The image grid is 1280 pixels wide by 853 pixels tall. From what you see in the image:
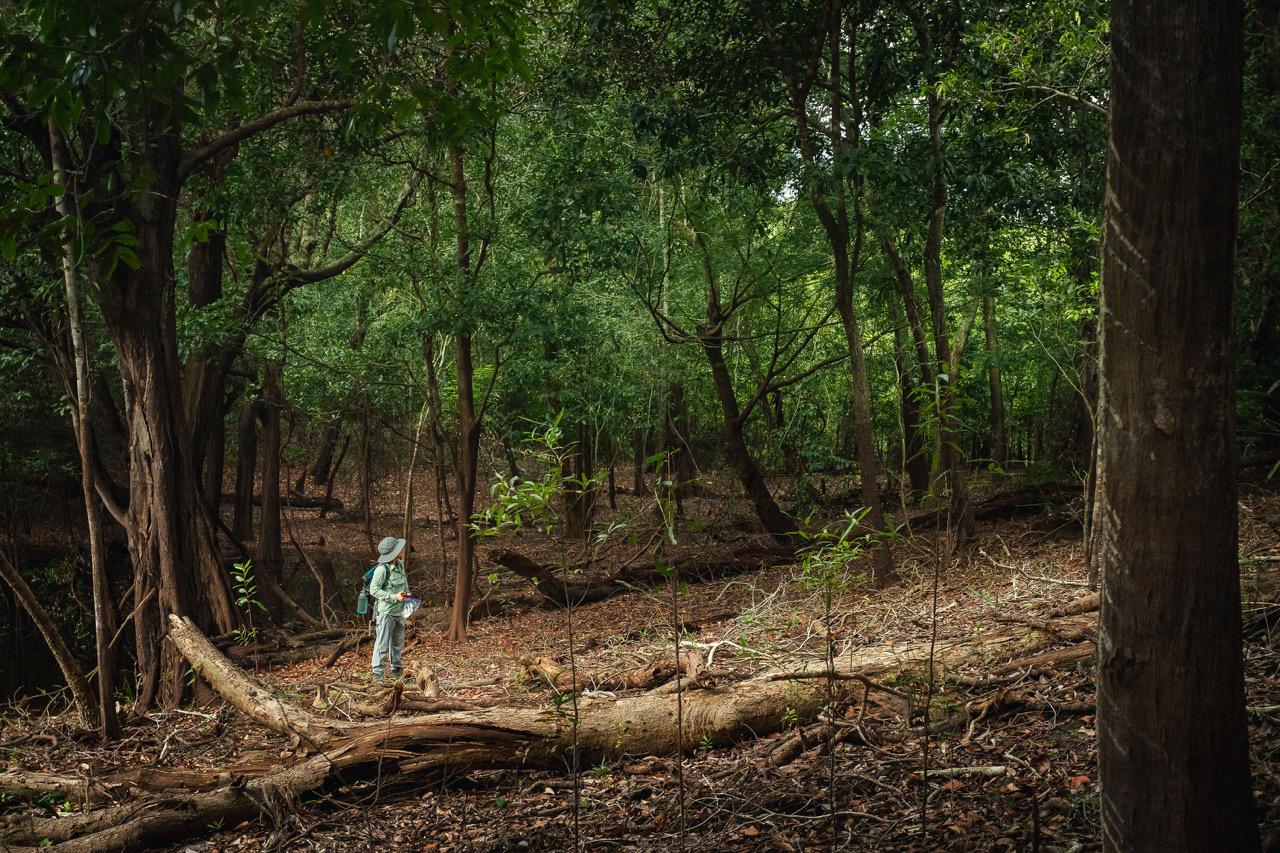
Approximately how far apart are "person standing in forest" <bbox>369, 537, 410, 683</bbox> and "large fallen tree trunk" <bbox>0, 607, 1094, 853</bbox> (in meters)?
3.77

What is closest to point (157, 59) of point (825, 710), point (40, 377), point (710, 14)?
point (825, 710)

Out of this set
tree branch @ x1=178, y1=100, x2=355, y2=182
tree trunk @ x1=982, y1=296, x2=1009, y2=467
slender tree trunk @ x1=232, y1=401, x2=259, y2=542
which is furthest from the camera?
tree trunk @ x1=982, y1=296, x2=1009, y2=467

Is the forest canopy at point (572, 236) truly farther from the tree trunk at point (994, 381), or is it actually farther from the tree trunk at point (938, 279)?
the tree trunk at point (994, 381)

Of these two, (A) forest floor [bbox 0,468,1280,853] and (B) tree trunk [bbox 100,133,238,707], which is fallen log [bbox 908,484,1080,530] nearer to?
(A) forest floor [bbox 0,468,1280,853]

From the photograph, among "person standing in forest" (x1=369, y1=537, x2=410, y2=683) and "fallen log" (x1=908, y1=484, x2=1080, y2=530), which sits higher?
"fallen log" (x1=908, y1=484, x2=1080, y2=530)

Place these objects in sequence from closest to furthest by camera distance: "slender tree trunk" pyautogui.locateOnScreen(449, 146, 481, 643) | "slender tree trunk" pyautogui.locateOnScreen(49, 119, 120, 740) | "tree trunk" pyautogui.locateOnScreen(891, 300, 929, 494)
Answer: "slender tree trunk" pyautogui.locateOnScreen(49, 119, 120, 740), "slender tree trunk" pyautogui.locateOnScreen(449, 146, 481, 643), "tree trunk" pyautogui.locateOnScreen(891, 300, 929, 494)

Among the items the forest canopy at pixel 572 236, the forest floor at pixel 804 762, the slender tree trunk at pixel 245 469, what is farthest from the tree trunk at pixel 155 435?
the slender tree trunk at pixel 245 469

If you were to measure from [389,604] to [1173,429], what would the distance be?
877 centimetres

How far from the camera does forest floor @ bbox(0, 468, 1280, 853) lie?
13.7ft

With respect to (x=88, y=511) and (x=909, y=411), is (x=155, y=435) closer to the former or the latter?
(x=88, y=511)

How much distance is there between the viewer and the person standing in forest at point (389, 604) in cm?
1005

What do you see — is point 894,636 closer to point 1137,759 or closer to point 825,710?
point 825,710

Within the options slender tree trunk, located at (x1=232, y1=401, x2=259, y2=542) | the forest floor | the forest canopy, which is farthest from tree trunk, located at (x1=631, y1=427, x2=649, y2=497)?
the forest floor

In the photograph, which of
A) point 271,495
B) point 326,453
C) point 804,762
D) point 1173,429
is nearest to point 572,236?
point 804,762
